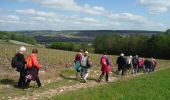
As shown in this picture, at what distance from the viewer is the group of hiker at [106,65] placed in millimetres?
25656

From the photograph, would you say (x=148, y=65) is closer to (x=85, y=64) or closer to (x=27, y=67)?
(x=85, y=64)

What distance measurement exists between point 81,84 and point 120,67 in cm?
965

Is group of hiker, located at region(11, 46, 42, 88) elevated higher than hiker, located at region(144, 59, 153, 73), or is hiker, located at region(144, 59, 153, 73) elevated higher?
group of hiker, located at region(11, 46, 42, 88)

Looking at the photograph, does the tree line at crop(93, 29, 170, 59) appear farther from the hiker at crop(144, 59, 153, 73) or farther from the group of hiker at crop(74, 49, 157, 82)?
the group of hiker at crop(74, 49, 157, 82)

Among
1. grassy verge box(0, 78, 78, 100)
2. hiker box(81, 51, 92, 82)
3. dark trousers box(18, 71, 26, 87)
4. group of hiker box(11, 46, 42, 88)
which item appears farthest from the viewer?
hiker box(81, 51, 92, 82)

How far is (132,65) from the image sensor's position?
128 ft

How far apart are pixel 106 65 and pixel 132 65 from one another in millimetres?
13241

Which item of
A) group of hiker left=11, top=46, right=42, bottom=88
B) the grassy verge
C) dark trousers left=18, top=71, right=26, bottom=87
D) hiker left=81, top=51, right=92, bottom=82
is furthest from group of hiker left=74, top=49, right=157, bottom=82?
group of hiker left=11, top=46, right=42, bottom=88

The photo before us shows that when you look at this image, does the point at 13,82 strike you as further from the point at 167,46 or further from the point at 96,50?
the point at 96,50

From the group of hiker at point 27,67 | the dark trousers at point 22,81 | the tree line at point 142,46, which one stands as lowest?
the tree line at point 142,46

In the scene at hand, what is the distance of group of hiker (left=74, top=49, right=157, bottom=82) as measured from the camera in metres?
25.7

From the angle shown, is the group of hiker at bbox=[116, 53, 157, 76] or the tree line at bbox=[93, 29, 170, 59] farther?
the tree line at bbox=[93, 29, 170, 59]

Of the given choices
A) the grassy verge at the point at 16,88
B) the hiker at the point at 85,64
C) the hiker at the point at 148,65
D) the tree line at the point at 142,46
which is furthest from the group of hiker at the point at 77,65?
the tree line at the point at 142,46

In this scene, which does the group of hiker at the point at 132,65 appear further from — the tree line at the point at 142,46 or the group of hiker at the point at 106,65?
the tree line at the point at 142,46
